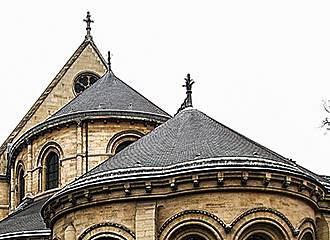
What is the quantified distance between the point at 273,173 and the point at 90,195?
567cm

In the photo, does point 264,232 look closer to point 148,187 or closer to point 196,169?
point 196,169

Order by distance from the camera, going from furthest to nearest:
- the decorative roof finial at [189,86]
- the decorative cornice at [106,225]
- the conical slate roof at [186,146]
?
the decorative roof finial at [189,86] → the conical slate roof at [186,146] → the decorative cornice at [106,225]

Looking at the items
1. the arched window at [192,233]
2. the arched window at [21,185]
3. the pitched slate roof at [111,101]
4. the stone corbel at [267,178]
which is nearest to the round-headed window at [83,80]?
the pitched slate roof at [111,101]

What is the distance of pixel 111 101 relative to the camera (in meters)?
44.9

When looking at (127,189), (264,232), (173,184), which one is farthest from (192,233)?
(127,189)

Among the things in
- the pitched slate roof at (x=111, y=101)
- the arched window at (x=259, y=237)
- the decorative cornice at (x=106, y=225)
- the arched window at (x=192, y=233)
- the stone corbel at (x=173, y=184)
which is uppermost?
the pitched slate roof at (x=111, y=101)

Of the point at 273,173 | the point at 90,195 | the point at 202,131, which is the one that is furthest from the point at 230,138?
the point at 90,195

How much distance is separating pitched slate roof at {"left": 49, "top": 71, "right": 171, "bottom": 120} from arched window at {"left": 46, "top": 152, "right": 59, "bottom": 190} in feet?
6.16

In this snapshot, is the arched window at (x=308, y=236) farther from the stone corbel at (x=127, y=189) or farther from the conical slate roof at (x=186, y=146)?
the stone corbel at (x=127, y=189)

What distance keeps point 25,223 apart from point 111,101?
8478 millimetres

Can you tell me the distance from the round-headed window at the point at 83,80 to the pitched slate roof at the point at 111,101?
194 inches

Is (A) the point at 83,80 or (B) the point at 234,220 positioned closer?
(B) the point at 234,220

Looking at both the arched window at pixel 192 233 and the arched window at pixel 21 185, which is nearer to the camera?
the arched window at pixel 192 233

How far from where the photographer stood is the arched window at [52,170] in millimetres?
43531
